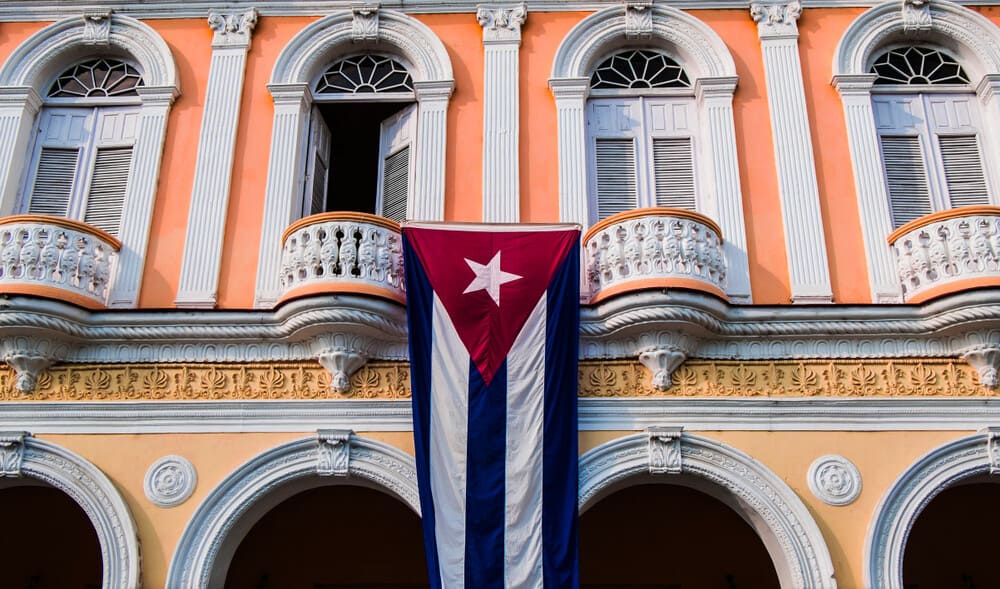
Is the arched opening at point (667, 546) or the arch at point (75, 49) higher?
the arch at point (75, 49)

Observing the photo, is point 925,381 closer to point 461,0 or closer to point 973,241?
point 973,241

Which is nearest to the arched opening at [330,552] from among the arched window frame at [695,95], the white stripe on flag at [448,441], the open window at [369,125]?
the white stripe on flag at [448,441]

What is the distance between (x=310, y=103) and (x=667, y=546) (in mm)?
6599

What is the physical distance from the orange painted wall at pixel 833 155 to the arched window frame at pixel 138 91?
286 inches

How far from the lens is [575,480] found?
945 cm

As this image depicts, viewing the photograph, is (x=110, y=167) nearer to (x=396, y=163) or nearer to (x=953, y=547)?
(x=396, y=163)

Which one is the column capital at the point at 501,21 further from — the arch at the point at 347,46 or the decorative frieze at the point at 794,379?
the decorative frieze at the point at 794,379

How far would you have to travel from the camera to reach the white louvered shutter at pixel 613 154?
11680 millimetres

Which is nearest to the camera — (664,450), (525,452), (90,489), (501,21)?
(525,452)

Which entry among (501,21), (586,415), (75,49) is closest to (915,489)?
(586,415)

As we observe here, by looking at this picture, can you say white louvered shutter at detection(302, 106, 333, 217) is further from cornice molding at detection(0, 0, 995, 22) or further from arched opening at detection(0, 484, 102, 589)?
arched opening at detection(0, 484, 102, 589)

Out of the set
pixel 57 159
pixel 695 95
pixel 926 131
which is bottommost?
pixel 57 159

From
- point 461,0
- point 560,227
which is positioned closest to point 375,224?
point 560,227

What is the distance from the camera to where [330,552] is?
12.1 meters
